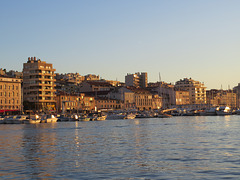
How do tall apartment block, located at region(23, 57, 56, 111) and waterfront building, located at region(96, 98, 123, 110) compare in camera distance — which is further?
waterfront building, located at region(96, 98, 123, 110)

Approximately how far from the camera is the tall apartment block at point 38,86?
516ft

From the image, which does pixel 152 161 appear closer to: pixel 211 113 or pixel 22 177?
pixel 22 177

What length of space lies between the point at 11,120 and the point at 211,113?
4017 inches

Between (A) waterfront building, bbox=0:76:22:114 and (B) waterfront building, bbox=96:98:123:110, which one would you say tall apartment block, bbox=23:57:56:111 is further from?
(B) waterfront building, bbox=96:98:123:110

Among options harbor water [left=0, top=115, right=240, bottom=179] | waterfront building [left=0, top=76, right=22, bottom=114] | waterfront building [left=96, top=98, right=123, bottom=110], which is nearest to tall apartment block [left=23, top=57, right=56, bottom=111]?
waterfront building [left=0, top=76, right=22, bottom=114]

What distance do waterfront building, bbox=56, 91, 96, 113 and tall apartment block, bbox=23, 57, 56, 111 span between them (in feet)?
22.5

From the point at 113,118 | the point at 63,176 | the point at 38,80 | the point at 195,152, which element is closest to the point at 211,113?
the point at 113,118

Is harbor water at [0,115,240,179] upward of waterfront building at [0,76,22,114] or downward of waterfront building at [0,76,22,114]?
downward

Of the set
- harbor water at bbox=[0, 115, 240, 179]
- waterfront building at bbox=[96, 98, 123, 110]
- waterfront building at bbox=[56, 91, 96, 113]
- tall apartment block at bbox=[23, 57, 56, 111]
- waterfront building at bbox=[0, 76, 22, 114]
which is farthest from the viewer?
waterfront building at bbox=[96, 98, 123, 110]

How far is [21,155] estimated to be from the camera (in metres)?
36.4

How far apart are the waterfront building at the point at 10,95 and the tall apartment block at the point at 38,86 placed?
262 inches

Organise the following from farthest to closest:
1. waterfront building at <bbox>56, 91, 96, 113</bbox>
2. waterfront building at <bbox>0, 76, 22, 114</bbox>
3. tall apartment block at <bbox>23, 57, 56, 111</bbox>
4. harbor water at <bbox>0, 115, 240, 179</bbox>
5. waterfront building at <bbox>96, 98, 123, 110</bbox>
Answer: waterfront building at <bbox>96, 98, 123, 110</bbox>
waterfront building at <bbox>56, 91, 96, 113</bbox>
tall apartment block at <bbox>23, 57, 56, 111</bbox>
waterfront building at <bbox>0, 76, 22, 114</bbox>
harbor water at <bbox>0, 115, 240, 179</bbox>

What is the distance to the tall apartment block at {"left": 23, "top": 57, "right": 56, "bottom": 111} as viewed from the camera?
15738 cm

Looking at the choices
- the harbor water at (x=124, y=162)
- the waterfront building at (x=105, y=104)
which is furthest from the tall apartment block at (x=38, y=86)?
the harbor water at (x=124, y=162)
